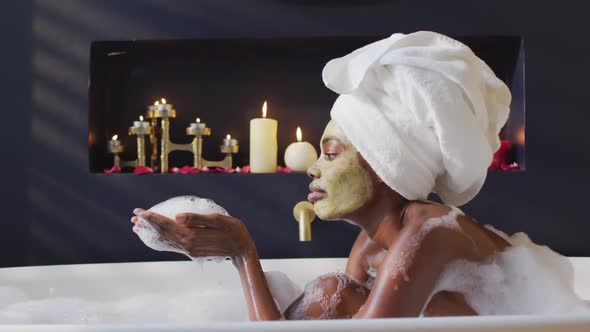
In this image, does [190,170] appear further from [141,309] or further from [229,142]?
[141,309]

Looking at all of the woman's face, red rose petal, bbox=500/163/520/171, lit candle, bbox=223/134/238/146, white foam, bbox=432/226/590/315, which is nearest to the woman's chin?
the woman's face

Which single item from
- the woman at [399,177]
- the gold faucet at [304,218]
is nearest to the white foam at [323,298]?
the woman at [399,177]

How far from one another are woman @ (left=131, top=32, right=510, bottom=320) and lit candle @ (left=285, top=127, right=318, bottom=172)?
3.47 feet

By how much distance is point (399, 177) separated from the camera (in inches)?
33.9

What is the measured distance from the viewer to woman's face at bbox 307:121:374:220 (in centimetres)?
91

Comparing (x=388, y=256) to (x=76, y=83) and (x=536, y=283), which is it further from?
(x=76, y=83)

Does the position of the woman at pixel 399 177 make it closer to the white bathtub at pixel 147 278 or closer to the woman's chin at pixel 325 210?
the woman's chin at pixel 325 210

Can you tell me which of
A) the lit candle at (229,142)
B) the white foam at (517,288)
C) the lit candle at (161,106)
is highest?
the lit candle at (161,106)

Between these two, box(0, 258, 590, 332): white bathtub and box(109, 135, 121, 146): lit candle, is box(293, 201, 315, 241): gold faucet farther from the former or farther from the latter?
box(109, 135, 121, 146): lit candle

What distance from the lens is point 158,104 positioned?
210cm

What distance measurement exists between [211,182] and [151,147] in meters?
0.40

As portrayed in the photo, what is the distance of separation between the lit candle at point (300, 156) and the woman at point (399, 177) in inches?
41.6

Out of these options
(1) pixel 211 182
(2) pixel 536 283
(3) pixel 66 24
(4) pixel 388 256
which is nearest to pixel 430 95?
(4) pixel 388 256

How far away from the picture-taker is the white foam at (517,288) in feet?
2.89
